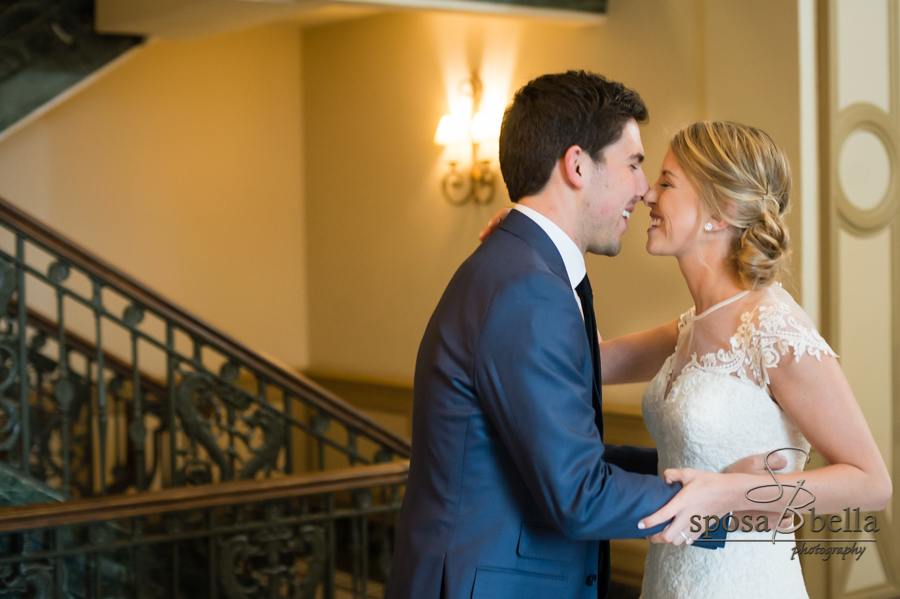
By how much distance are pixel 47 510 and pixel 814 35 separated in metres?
3.48

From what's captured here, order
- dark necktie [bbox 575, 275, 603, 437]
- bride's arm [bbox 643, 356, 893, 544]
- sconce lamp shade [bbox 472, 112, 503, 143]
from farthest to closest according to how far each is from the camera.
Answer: sconce lamp shade [bbox 472, 112, 503, 143] < dark necktie [bbox 575, 275, 603, 437] < bride's arm [bbox 643, 356, 893, 544]

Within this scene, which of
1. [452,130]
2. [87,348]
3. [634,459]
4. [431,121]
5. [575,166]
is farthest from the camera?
[431,121]

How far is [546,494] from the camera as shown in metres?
1.54

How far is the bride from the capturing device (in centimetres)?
188

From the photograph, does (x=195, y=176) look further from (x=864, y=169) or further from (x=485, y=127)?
(x=864, y=169)

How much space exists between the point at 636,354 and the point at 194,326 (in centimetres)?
199

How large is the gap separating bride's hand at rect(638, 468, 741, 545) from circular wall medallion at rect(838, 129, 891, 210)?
2543mm

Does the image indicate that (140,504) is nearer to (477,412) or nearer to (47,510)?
(47,510)

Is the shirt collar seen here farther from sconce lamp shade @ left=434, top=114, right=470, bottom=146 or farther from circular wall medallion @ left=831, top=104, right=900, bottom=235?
sconce lamp shade @ left=434, top=114, right=470, bottom=146

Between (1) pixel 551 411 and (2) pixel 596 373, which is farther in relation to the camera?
(2) pixel 596 373

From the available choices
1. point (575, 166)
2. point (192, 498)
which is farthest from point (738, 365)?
point (192, 498)

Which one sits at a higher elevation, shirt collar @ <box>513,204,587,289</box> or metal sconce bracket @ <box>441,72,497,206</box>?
metal sconce bracket @ <box>441,72,497,206</box>

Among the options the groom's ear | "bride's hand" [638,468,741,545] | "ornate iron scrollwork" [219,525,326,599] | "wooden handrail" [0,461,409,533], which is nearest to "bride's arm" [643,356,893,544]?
"bride's hand" [638,468,741,545]

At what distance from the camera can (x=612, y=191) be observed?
72.3 inches
